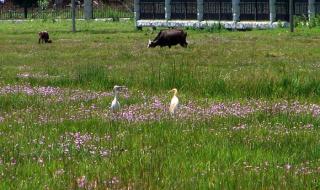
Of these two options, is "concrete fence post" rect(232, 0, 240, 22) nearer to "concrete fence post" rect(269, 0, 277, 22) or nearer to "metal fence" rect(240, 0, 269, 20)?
"metal fence" rect(240, 0, 269, 20)

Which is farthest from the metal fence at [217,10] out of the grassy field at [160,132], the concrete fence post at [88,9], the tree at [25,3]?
the grassy field at [160,132]

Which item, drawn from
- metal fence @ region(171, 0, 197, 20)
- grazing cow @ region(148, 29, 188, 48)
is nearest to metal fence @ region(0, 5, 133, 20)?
metal fence @ region(171, 0, 197, 20)

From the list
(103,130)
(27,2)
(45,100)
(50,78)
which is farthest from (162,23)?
(103,130)

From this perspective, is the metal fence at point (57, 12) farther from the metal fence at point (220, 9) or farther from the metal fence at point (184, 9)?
the metal fence at point (184, 9)

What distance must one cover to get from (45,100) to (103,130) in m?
4.86

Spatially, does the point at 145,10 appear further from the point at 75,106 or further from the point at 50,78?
the point at 75,106

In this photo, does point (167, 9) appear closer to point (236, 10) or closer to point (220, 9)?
point (220, 9)

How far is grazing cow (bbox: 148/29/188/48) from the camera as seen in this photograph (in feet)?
135

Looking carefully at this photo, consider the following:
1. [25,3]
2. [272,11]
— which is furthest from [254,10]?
[25,3]

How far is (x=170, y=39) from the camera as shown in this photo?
41719mm

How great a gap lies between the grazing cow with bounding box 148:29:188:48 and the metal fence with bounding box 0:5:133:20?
5570 centimetres

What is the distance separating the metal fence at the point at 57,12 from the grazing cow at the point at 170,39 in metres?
55.7

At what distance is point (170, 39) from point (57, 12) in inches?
2638

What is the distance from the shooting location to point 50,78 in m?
20.6
